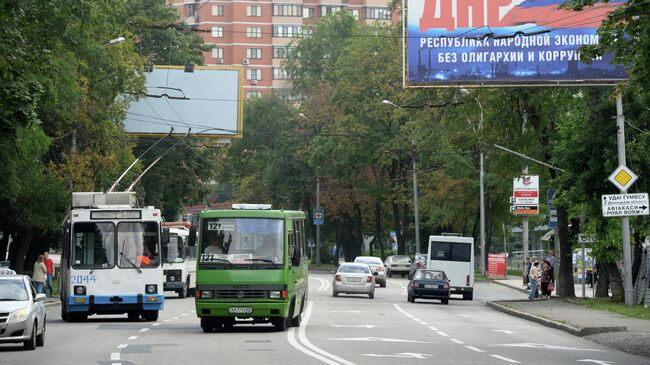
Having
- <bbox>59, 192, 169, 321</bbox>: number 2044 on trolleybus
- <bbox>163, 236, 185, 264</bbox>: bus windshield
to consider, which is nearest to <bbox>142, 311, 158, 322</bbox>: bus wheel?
<bbox>59, 192, 169, 321</bbox>: number 2044 on trolleybus

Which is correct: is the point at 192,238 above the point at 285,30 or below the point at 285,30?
below

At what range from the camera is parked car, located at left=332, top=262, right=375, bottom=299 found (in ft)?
172

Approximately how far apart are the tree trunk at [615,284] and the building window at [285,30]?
120 metres

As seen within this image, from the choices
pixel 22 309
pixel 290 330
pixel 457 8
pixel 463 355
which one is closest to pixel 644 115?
pixel 457 8

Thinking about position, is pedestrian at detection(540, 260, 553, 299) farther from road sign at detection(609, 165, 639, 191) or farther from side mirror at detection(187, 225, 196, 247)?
side mirror at detection(187, 225, 196, 247)

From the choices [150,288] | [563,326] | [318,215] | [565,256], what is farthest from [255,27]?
[563,326]

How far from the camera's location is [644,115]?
39781 millimetres

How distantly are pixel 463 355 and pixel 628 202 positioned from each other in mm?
13106

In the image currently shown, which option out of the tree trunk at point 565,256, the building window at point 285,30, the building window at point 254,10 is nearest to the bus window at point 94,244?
the tree trunk at point 565,256

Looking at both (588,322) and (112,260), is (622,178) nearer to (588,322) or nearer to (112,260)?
(588,322)

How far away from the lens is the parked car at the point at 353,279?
52281mm

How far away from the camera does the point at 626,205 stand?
3338cm

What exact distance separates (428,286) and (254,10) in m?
115

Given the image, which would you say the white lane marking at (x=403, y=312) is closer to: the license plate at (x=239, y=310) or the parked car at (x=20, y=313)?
the license plate at (x=239, y=310)
